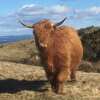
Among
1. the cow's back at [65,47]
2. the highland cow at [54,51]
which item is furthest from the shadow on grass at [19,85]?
the cow's back at [65,47]

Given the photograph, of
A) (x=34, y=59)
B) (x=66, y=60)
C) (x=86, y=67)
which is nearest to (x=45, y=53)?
(x=66, y=60)

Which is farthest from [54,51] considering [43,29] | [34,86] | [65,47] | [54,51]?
[34,86]

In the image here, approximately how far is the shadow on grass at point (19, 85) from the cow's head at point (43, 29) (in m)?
2.71

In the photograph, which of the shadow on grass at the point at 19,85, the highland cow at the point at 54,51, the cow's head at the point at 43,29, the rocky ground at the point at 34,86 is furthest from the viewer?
the shadow on grass at the point at 19,85

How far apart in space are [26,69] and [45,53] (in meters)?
6.63

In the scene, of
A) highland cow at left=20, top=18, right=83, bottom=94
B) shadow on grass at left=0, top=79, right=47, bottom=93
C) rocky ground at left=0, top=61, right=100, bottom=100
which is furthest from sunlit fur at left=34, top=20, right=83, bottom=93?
shadow on grass at left=0, top=79, right=47, bottom=93

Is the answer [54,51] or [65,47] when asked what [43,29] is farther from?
[65,47]

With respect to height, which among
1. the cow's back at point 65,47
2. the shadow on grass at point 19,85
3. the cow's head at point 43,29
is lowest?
the shadow on grass at point 19,85

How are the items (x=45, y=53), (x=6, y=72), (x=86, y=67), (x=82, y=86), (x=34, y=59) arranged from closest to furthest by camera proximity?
(x=45, y=53)
(x=82, y=86)
(x=6, y=72)
(x=86, y=67)
(x=34, y=59)

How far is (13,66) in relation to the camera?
2405cm

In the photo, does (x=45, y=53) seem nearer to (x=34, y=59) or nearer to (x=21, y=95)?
(x=21, y=95)

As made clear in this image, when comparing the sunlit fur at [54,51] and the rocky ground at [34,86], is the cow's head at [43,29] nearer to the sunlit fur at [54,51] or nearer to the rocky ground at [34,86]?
the sunlit fur at [54,51]

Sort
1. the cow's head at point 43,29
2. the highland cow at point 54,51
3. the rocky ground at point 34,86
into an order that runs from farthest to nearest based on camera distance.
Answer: the rocky ground at point 34,86 < the highland cow at point 54,51 < the cow's head at point 43,29

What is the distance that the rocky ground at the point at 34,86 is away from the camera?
56.7ft
